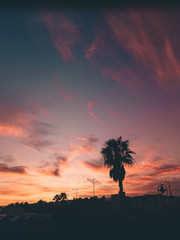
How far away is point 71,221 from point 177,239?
35.4 feet

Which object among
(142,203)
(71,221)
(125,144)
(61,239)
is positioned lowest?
(61,239)

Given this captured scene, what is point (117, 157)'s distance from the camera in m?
37.1

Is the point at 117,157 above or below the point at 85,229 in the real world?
above

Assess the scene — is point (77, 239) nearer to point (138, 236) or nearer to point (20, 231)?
point (138, 236)

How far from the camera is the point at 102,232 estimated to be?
18.9 meters

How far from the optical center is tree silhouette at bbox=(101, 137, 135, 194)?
3547 centimetres

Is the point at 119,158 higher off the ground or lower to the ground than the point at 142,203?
higher

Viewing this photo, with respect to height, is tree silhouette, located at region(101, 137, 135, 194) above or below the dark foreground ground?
above

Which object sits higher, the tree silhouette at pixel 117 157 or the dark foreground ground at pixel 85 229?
the tree silhouette at pixel 117 157

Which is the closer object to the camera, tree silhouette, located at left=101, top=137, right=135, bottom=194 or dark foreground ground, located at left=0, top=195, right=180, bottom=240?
dark foreground ground, located at left=0, top=195, right=180, bottom=240

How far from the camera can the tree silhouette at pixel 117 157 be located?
3547 centimetres

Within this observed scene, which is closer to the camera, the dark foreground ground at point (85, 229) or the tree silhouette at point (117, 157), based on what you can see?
the dark foreground ground at point (85, 229)

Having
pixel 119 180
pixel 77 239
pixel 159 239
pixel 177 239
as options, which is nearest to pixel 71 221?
pixel 77 239

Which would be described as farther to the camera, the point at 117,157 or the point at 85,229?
the point at 117,157
